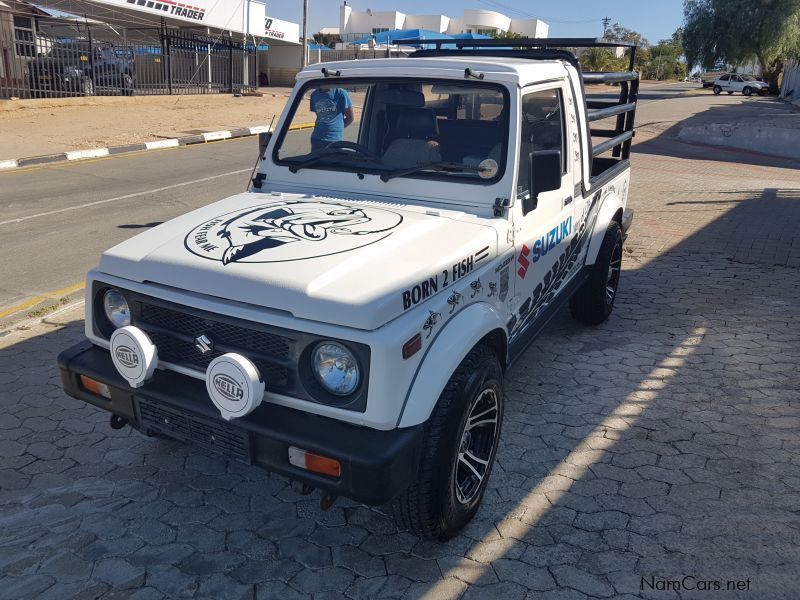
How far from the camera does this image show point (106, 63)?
71.3 feet

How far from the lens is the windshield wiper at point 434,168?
362 cm

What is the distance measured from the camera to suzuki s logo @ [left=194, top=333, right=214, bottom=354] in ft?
8.82

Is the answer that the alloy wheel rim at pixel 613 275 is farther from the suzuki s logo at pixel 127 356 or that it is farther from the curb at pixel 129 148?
the curb at pixel 129 148

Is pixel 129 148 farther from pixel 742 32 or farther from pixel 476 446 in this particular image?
pixel 742 32

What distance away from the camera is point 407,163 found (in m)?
3.76

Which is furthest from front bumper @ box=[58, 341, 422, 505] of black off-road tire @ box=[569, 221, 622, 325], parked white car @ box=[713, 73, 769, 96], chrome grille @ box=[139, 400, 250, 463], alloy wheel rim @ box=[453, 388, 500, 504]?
parked white car @ box=[713, 73, 769, 96]

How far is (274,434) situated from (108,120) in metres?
18.6

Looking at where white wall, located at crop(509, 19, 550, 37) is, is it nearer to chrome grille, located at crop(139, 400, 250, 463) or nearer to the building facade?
the building facade

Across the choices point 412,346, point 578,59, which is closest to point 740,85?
point 578,59

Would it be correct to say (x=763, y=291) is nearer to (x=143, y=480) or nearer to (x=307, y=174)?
(x=307, y=174)

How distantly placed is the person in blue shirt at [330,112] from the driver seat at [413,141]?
0.35 m

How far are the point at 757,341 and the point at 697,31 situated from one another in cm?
5128

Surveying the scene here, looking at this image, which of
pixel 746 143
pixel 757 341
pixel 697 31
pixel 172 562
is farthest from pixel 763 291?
pixel 697 31

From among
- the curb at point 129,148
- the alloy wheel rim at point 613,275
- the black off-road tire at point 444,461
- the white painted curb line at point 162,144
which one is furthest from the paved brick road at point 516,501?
the white painted curb line at point 162,144
